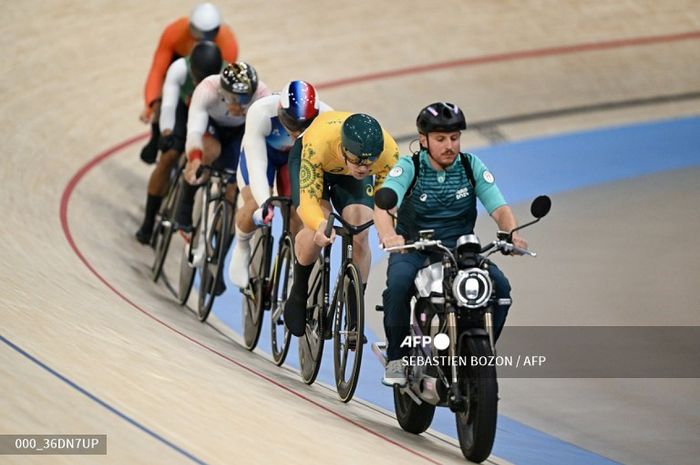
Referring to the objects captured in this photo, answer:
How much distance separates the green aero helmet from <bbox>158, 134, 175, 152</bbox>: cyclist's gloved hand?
2.85m

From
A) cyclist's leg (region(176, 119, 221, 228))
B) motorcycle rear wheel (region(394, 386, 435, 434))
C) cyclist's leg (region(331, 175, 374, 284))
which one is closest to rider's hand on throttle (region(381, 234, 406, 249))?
motorcycle rear wheel (region(394, 386, 435, 434))

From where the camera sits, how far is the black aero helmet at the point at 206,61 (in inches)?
298

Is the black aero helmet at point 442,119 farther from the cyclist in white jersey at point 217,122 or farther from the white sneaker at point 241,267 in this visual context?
the cyclist in white jersey at point 217,122

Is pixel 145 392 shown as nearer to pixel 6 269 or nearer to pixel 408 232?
pixel 408 232

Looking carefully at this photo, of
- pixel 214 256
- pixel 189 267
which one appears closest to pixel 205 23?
pixel 189 267

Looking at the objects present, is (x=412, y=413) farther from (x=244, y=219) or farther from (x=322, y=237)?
(x=244, y=219)

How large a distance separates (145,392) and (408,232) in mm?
1110

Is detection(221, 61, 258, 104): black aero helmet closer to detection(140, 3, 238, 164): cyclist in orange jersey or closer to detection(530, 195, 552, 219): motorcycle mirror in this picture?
detection(140, 3, 238, 164): cyclist in orange jersey

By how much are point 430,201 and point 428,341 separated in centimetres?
50

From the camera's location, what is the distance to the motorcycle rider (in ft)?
15.3

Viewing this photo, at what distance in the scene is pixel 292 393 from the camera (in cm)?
537

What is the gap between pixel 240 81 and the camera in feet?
21.8

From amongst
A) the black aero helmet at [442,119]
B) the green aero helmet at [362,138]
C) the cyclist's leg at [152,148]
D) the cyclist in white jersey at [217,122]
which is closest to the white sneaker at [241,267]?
the cyclist in white jersey at [217,122]

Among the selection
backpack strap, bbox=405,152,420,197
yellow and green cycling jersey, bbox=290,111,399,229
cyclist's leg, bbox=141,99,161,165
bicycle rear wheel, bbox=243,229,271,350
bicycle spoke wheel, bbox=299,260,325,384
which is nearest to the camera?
backpack strap, bbox=405,152,420,197
